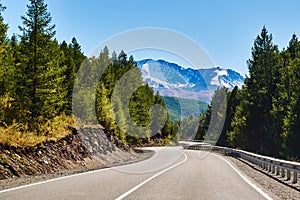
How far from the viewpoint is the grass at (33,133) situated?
1759 centimetres

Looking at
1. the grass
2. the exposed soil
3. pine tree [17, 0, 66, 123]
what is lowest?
the exposed soil

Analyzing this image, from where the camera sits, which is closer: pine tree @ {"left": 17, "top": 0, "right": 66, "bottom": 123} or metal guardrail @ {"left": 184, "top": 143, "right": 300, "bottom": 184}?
metal guardrail @ {"left": 184, "top": 143, "right": 300, "bottom": 184}

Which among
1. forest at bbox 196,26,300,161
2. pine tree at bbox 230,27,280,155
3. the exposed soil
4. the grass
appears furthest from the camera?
pine tree at bbox 230,27,280,155

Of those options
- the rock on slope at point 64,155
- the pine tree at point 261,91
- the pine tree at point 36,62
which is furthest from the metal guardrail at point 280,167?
the pine tree at point 261,91

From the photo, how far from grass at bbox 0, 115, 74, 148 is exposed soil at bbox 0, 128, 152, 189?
1.09 feet

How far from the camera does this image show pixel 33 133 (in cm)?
2306

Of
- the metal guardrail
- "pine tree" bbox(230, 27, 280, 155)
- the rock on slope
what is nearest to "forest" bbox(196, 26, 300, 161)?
"pine tree" bbox(230, 27, 280, 155)

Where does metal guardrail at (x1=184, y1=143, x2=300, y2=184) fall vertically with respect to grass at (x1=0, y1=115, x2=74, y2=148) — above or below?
below

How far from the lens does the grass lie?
1759 centimetres

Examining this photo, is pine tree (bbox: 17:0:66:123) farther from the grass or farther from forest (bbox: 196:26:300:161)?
forest (bbox: 196:26:300:161)

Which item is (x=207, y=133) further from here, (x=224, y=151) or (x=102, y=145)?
(x=102, y=145)

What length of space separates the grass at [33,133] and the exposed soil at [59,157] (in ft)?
1.09

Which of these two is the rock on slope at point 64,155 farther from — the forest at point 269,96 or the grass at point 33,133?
the forest at point 269,96

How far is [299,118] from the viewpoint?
126 feet
